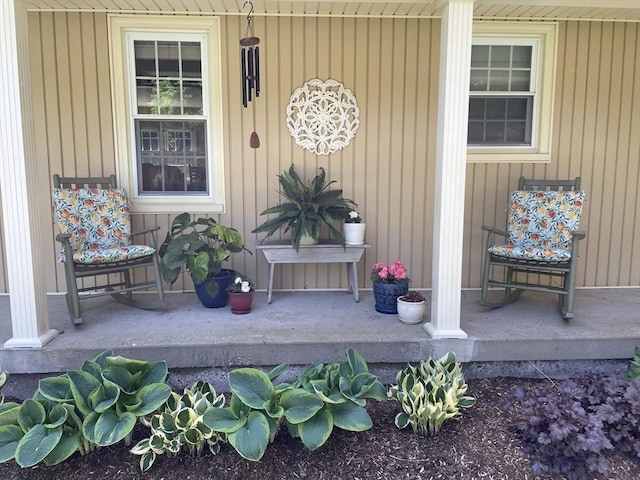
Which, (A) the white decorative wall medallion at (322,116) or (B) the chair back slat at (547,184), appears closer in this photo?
(B) the chair back slat at (547,184)

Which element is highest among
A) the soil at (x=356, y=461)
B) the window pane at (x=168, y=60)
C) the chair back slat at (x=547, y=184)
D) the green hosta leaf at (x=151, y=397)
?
the window pane at (x=168, y=60)

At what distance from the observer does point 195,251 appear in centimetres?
344

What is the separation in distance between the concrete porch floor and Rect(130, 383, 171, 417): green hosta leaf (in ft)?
1.78

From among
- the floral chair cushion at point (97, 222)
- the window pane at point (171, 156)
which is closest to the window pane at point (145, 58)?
the window pane at point (171, 156)

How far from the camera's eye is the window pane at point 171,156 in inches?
155

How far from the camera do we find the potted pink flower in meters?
3.42

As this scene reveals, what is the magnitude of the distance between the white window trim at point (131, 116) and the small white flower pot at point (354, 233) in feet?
3.59

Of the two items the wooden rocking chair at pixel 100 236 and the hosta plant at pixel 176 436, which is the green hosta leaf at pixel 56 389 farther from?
the wooden rocking chair at pixel 100 236

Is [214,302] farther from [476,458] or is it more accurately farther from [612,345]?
[612,345]

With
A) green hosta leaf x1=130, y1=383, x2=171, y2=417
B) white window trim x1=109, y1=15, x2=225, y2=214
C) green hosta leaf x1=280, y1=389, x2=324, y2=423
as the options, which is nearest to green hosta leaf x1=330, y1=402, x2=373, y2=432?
green hosta leaf x1=280, y1=389, x2=324, y2=423

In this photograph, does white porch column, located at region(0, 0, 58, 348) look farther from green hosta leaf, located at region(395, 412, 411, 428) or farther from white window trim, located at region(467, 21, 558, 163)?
white window trim, located at region(467, 21, 558, 163)

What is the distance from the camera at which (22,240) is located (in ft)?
9.14

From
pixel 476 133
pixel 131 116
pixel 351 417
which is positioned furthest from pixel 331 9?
pixel 351 417

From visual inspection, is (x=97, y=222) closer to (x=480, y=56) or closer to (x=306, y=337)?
(x=306, y=337)
